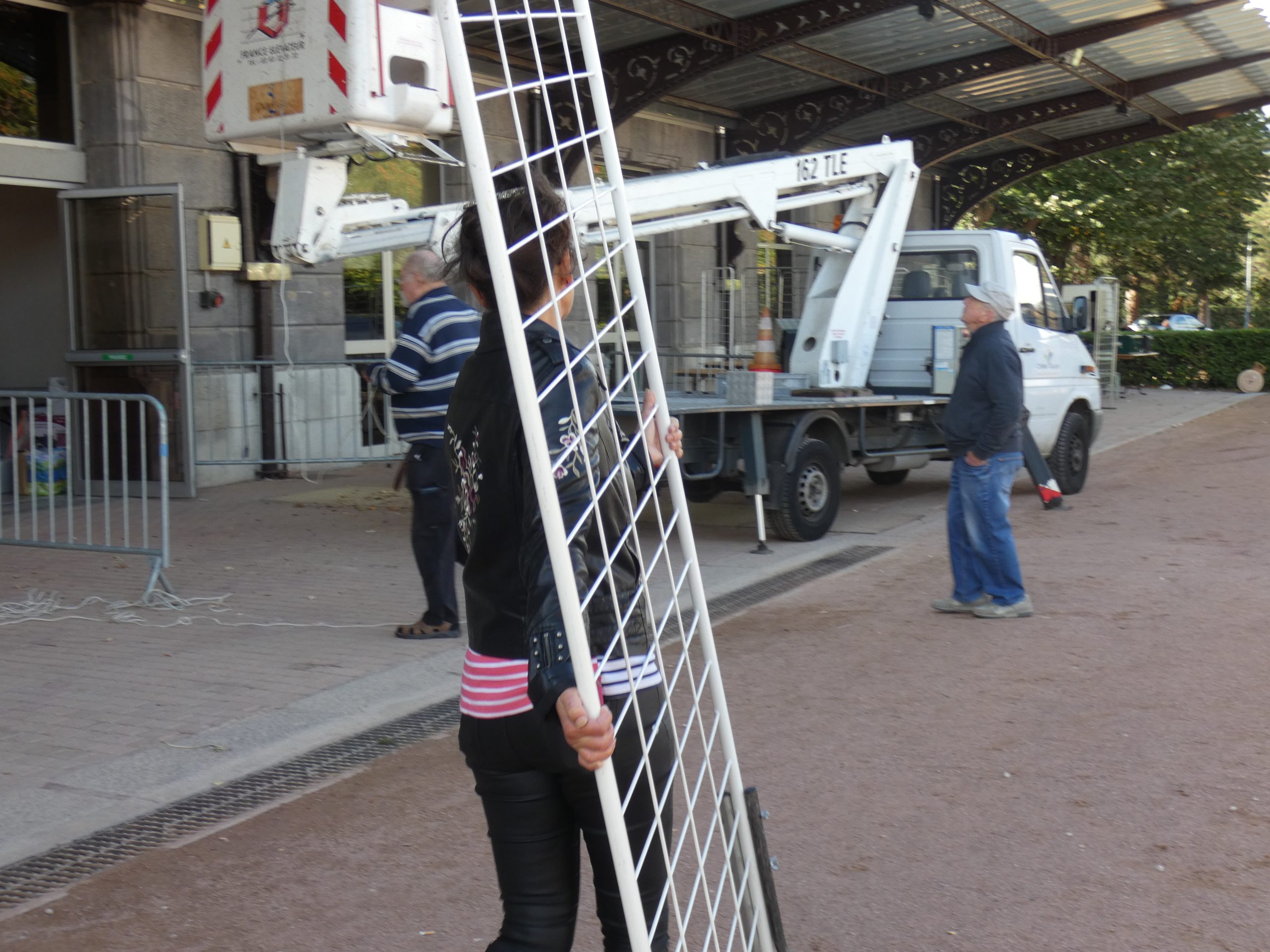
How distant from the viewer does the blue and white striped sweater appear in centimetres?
629

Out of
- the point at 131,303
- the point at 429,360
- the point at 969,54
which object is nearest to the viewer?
the point at 429,360

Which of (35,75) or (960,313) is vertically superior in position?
(35,75)

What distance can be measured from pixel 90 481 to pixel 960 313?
21.7ft

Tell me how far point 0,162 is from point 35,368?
2.35 metres

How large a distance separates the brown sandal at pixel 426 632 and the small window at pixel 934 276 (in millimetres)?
5905

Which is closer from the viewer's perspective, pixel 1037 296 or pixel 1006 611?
pixel 1006 611

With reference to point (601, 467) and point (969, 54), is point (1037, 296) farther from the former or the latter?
point (601, 467)

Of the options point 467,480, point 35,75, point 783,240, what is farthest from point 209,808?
point 35,75

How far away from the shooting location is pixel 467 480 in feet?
8.03

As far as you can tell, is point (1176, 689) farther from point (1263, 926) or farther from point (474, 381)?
point (474, 381)

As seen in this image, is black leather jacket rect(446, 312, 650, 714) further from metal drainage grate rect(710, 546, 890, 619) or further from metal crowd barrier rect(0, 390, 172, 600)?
metal crowd barrier rect(0, 390, 172, 600)

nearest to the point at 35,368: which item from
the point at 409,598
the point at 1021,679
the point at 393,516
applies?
the point at 393,516

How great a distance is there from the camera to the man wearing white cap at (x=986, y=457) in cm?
714

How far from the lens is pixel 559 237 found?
2439 mm
